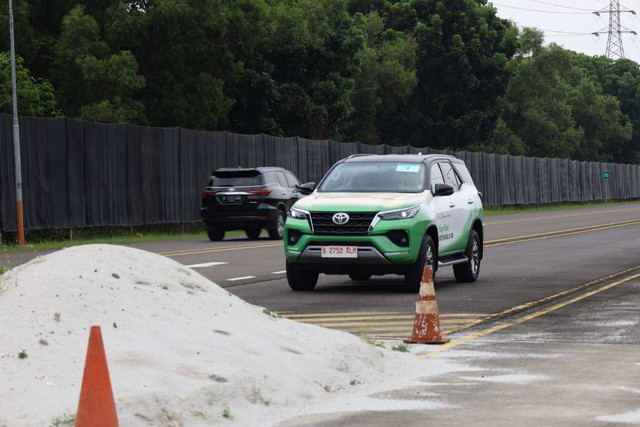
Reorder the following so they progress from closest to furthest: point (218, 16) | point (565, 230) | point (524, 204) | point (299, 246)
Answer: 1. point (299, 246)
2. point (565, 230)
3. point (218, 16)
4. point (524, 204)

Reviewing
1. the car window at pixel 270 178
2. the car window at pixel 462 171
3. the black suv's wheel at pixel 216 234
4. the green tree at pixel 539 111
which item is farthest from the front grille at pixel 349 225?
the green tree at pixel 539 111

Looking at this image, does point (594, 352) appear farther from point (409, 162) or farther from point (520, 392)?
point (409, 162)

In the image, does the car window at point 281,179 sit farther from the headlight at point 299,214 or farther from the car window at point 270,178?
the headlight at point 299,214

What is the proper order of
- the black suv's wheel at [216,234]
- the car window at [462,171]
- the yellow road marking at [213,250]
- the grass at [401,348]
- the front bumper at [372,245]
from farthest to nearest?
the black suv's wheel at [216,234], the yellow road marking at [213,250], the car window at [462,171], the front bumper at [372,245], the grass at [401,348]

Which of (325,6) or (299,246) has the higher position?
(325,6)

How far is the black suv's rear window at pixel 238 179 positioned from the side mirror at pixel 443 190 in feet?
49.3

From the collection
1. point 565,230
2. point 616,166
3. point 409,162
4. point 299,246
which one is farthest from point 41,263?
point 616,166

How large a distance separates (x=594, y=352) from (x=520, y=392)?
237 cm

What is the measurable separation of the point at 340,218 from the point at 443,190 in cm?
186

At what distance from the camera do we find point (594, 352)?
1119 cm

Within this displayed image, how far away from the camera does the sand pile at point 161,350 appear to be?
7.78 m

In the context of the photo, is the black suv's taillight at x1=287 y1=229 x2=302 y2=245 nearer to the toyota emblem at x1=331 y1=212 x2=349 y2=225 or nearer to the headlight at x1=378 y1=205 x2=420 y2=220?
the toyota emblem at x1=331 y1=212 x2=349 y2=225

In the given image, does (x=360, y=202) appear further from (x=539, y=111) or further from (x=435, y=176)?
(x=539, y=111)

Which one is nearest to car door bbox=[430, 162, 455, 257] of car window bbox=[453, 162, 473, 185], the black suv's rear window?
car window bbox=[453, 162, 473, 185]
